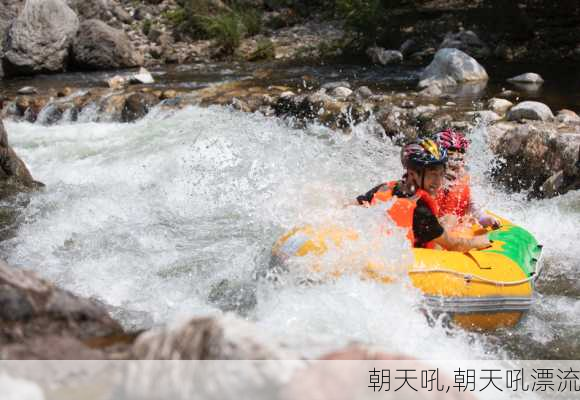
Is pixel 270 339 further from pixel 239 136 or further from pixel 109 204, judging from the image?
pixel 239 136

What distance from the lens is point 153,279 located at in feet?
17.2

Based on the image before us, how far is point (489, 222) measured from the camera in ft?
17.3

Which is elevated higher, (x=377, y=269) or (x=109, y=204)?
(x=377, y=269)

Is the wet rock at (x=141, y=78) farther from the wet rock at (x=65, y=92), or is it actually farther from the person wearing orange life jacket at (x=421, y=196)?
the person wearing orange life jacket at (x=421, y=196)

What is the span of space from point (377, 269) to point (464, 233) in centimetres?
125

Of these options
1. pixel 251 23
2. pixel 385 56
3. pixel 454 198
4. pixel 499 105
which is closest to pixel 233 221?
pixel 454 198

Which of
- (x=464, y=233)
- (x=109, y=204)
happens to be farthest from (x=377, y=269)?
(x=109, y=204)

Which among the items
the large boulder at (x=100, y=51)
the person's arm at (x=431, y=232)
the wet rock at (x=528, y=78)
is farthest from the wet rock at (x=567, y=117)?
the large boulder at (x=100, y=51)

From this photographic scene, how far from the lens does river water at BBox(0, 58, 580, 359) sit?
13.4ft

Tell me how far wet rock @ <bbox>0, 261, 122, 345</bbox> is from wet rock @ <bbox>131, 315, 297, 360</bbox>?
0.49 m

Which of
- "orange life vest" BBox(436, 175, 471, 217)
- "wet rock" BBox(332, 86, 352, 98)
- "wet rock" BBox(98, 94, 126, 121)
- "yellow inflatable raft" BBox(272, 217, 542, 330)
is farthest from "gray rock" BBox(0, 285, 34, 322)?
"wet rock" BBox(98, 94, 126, 121)

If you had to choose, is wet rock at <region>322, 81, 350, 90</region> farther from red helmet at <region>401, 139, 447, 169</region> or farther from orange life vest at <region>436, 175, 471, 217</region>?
Result: red helmet at <region>401, 139, 447, 169</region>

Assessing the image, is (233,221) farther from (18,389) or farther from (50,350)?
(18,389)

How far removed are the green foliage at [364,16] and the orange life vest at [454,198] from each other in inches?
407
